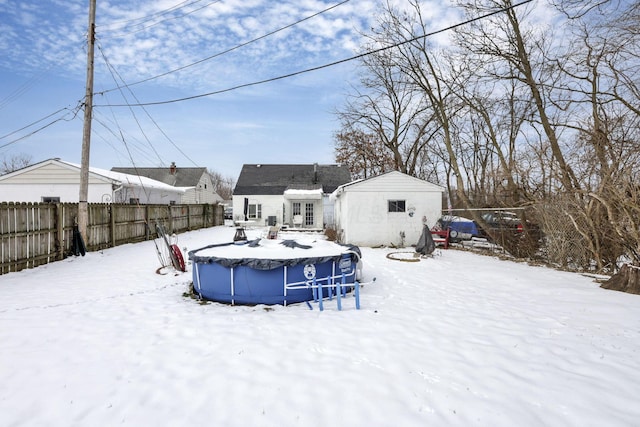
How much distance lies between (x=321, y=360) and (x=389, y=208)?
11506 millimetres

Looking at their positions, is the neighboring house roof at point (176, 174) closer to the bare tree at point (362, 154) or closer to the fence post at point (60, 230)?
the bare tree at point (362, 154)

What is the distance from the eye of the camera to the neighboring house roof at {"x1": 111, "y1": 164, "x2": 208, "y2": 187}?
30.5m

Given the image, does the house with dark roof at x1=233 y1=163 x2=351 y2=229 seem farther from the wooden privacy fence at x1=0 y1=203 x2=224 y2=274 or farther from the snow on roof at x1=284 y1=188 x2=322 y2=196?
the wooden privacy fence at x1=0 y1=203 x2=224 y2=274

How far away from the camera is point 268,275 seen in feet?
20.0

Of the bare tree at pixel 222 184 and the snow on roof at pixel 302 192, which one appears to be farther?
the bare tree at pixel 222 184

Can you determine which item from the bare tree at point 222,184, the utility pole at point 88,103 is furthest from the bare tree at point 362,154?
the bare tree at point 222,184

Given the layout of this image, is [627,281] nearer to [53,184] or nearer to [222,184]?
[53,184]

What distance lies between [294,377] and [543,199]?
35.8 feet

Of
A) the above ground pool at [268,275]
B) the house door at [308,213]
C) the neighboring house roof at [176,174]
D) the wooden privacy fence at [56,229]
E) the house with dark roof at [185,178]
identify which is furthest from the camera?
the neighboring house roof at [176,174]

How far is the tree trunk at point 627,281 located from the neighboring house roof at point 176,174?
3004 centimetres

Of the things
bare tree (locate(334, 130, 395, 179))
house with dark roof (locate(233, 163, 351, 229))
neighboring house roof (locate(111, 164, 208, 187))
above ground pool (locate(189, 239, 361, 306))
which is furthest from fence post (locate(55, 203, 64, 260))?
bare tree (locate(334, 130, 395, 179))

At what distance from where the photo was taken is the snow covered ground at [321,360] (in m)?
2.88

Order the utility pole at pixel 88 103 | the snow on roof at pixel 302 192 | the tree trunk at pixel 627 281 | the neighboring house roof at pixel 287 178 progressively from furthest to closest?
the neighboring house roof at pixel 287 178 → the snow on roof at pixel 302 192 → the utility pole at pixel 88 103 → the tree trunk at pixel 627 281

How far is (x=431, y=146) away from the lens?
109 ft
